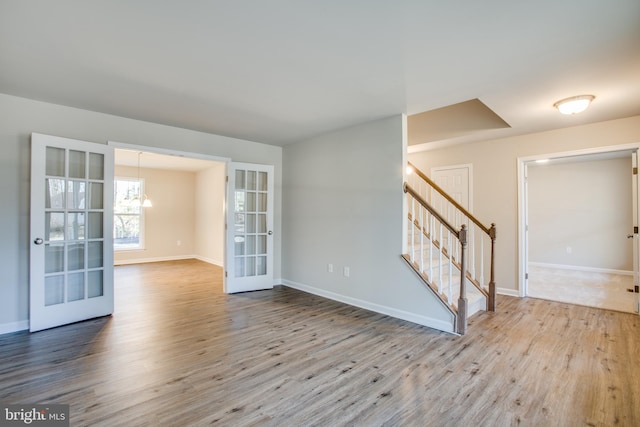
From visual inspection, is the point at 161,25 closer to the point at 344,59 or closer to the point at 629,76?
the point at 344,59

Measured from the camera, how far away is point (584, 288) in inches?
202

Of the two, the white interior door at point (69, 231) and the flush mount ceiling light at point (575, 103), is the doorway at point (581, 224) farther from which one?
the white interior door at point (69, 231)

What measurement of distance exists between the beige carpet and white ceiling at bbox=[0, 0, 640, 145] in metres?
2.60

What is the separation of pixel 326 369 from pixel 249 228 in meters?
3.03

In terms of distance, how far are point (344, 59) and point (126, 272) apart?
6466 millimetres

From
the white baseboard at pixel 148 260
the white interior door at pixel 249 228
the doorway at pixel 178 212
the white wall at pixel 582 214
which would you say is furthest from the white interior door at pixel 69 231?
the white wall at pixel 582 214

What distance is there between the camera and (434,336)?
311 centimetres

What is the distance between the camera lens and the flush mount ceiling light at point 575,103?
121 inches

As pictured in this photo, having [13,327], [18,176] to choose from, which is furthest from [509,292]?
[18,176]

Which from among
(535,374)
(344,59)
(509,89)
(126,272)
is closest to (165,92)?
(344,59)

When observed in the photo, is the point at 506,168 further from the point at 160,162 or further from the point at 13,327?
the point at 160,162

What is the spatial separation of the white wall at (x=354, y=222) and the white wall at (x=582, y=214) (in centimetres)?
513

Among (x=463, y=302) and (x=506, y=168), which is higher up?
(x=506, y=168)

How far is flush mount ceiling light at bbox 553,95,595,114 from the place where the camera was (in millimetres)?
3082
